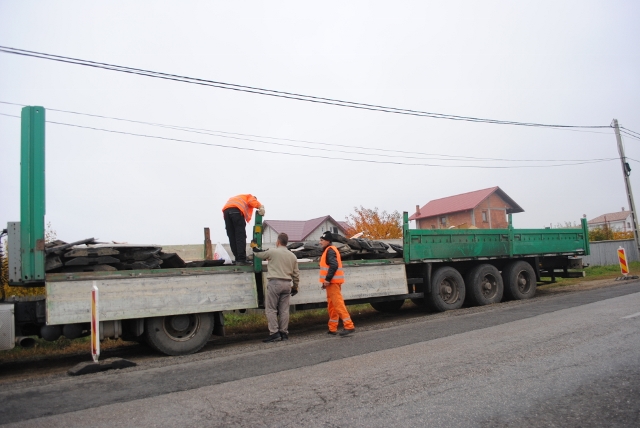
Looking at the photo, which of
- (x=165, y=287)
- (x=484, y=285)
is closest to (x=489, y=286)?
(x=484, y=285)

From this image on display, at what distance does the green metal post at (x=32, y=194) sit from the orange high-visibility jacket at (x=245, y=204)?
2.80 meters

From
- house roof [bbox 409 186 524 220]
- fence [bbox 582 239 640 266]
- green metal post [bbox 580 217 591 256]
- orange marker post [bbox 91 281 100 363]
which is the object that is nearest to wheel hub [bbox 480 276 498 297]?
green metal post [bbox 580 217 591 256]

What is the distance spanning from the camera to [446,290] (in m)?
11.5

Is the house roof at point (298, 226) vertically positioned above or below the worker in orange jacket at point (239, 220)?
above

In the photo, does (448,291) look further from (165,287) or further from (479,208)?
(479,208)

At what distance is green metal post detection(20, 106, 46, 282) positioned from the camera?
650 centimetres

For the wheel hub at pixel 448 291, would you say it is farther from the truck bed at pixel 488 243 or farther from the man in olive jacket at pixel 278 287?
the man in olive jacket at pixel 278 287

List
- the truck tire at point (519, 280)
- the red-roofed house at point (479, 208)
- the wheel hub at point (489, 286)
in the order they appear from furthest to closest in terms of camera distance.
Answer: the red-roofed house at point (479, 208) → the truck tire at point (519, 280) → the wheel hub at point (489, 286)

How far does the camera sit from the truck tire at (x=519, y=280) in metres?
12.7

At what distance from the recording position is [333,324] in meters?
Answer: 8.54

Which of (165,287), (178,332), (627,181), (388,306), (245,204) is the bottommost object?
(388,306)

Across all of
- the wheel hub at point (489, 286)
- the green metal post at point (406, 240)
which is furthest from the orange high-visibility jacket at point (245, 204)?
the wheel hub at point (489, 286)

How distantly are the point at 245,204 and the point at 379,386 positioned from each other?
4588mm

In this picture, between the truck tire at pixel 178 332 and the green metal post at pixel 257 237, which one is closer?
the truck tire at pixel 178 332
